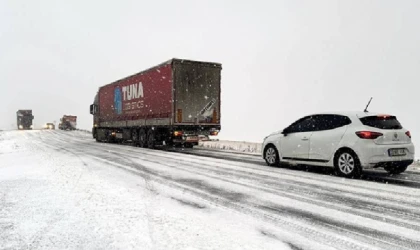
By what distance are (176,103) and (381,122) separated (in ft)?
30.0

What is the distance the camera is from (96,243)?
3.33 meters

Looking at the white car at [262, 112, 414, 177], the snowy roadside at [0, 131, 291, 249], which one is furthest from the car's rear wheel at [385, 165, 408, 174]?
the snowy roadside at [0, 131, 291, 249]

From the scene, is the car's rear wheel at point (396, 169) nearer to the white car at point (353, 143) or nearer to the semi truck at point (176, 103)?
the white car at point (353, 143)

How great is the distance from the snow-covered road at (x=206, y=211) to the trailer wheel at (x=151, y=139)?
9.14 metres

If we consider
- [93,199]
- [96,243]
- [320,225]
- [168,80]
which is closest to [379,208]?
[320,225]

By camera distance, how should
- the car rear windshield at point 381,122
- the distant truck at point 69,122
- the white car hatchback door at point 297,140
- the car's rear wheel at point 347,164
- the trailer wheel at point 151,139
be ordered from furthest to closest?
the distant truck at point 69,122
the trailer wheel at point 151,139
the white car hatchback door at point 297,140
the car rear windshield at point 381,122
the car's rear wheel at point 347,164

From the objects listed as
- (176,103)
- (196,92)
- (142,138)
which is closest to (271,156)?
(176,103)

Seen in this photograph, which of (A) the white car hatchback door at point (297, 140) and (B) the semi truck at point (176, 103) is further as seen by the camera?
(B) the semi truck at point (176, 103)

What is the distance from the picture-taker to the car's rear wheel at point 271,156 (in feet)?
32.0

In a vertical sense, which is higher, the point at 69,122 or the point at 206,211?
the point at 69,122

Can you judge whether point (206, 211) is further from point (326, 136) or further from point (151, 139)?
point (151, 139)

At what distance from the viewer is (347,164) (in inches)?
302

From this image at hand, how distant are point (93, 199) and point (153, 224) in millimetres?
1697

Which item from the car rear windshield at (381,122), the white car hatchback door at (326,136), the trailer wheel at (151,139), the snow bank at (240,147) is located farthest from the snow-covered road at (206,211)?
the trailer wheel at (151,139)
